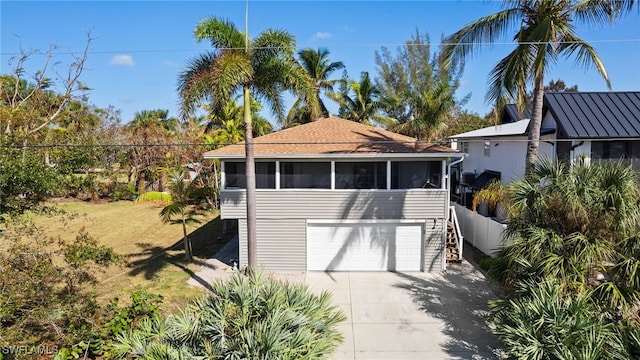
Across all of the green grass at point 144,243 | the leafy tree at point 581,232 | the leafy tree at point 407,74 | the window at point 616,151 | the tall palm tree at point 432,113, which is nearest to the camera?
the leafy tree at point 581,232

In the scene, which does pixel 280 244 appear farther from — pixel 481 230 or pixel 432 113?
pixel 432 113

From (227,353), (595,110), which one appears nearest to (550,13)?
(595,110)

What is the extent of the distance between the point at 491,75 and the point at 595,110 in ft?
20.4

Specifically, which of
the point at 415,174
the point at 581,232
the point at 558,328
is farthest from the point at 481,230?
the point at 558,328

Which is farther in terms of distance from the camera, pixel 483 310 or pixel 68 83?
pixel 68 83

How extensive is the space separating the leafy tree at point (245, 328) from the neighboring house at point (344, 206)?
5932 millimetres

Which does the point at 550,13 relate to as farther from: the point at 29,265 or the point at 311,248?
the point at 29,265

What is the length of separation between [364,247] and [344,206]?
170 centimetres

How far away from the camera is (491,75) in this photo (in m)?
11.5

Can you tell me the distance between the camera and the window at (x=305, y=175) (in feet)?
42.7

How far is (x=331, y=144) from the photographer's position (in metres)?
13.6

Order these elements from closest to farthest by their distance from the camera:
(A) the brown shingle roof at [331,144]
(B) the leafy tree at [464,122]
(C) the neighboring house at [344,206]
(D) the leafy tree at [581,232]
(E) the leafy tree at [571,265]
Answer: (E) the leafy tree at [571,265]
(D) the leafy tree at [581,232]
(A) the brown shingle roof at [331,144]
(C) the neighboring house at [344,206]
(B) the leafy tree at [464,122]

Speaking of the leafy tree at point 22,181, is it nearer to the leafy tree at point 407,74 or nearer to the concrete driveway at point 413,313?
the concrete driveway at point 413,313

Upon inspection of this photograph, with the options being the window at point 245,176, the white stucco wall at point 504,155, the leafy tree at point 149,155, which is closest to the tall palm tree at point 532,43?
the white stucco wall at point 504,155
